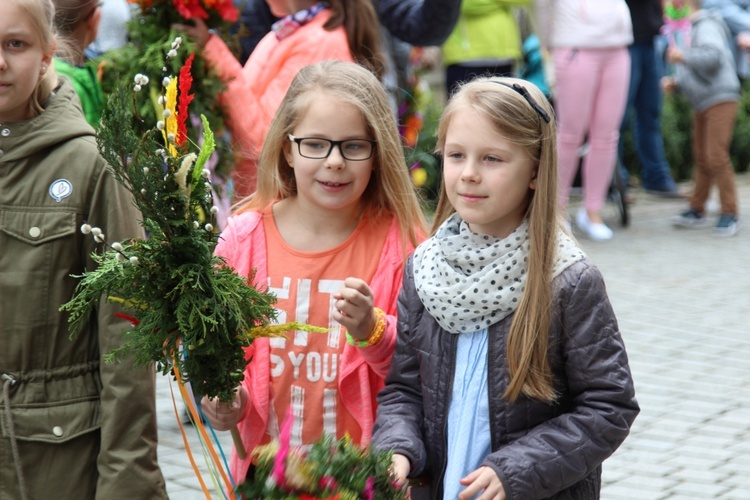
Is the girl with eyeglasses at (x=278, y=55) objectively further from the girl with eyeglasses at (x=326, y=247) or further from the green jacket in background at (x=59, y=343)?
the green jacket in background at (x=59, y=343)

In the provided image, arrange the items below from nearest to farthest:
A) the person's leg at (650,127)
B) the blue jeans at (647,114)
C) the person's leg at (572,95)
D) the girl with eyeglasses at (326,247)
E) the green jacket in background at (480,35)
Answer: the girl with eyeglasses at (326,247)
the green jacket in background at (480,35)
the person's leg at (572,95)
the blue jeans at (647,114)
the person's leg at (650,127)

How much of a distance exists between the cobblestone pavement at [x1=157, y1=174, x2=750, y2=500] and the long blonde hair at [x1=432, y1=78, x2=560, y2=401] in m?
2.30

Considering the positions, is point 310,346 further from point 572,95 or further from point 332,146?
point 572,95

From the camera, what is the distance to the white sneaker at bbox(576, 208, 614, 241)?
994 centimetres

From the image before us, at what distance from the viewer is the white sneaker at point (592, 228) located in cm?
994

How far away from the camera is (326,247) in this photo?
3275mm

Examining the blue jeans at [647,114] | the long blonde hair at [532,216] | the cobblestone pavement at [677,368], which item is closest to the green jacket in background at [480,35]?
the cobblestone pavement at [677,368]

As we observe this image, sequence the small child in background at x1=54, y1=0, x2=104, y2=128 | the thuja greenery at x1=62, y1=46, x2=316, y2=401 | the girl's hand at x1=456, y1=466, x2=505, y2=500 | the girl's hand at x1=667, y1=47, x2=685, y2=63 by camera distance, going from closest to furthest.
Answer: the thuja greenery at x1=62, y1=46, x2=316, y2=401 < the girl's hand at x1=456, y1=466, x2=505, y2=500 < the small child in background at x1=54, y1=0, x2=104, y2=128 < the girl's hand at x1=667, y1=47, x2=685, y2=63

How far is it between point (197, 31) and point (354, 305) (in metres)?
2.58

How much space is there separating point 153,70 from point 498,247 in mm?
2593

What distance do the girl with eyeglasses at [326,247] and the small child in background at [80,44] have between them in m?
1.19

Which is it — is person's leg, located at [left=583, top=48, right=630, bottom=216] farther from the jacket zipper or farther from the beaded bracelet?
the jacket zipper

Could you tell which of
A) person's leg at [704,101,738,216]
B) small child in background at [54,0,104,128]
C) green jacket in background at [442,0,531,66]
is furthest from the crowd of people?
person's leg at [704,101,738,216]

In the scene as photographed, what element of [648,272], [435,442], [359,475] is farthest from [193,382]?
[648,272]
